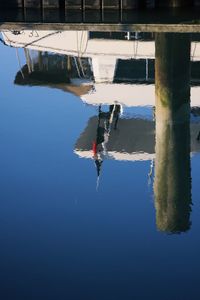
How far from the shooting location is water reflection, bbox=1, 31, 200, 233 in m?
7.07

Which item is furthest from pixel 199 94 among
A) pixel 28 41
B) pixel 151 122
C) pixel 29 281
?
pixel 29 281

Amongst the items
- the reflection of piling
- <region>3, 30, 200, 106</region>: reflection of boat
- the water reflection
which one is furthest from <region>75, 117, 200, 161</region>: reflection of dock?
<region>3, 30, 200, 106</region>: reflection of boat

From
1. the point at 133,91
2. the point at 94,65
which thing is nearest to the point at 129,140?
the point at 133,91

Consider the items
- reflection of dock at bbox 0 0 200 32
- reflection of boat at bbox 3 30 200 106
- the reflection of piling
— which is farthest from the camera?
reflection of dock at bbox 0 0 200 32

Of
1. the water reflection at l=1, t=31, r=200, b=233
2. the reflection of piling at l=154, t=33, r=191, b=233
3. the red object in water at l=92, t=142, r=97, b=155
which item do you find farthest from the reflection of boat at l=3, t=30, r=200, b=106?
the red object in water at l=92, t=142, r=97, b=155

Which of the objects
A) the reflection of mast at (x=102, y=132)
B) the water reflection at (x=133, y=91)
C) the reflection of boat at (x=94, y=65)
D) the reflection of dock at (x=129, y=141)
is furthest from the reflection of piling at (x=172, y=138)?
the reflection of boat at (x=94, y=65)

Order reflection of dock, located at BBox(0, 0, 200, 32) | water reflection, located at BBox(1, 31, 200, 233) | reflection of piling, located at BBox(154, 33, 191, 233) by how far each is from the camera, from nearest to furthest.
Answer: reflection of piling, located at BBox(154, 33, 191, 233) < water reflection, located at BBox(1, 31, 200, 233) < reflection of dock, located at BBox(0, 0, 200, 32)

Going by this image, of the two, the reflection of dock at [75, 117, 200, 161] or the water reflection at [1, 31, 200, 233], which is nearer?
the water reflection at [1, 31, 200, 233]

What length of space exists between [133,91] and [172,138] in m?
2.50

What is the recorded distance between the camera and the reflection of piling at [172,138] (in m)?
6.32

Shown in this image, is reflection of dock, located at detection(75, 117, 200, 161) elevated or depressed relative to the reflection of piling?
depressed

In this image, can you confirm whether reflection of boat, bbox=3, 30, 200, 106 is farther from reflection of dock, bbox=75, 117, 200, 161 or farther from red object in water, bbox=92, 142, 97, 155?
red object in water, bbox=92, 142, 97, 155

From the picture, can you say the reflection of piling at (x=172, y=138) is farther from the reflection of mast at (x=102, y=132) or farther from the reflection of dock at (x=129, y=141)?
the reflection of mast at (x=102, y=132)

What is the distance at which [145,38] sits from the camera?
42.4 ft
